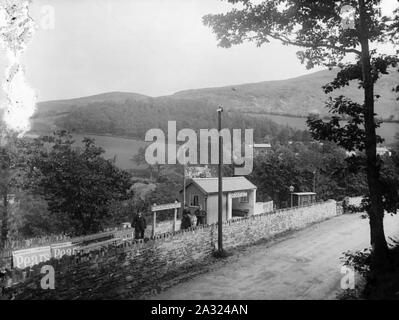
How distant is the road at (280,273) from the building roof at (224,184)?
665 cm

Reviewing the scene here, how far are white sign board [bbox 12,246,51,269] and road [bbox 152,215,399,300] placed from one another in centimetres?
519

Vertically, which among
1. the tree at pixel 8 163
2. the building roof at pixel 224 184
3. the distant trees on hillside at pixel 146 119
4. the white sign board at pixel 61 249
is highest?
the distant trees on hillside at pixel 146 119

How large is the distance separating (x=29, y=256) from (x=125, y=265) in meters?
4.45

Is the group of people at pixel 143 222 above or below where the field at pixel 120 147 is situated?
below

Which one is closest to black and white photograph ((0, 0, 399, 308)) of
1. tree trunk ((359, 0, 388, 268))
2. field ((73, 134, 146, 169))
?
tree trunk ((359, 0, 388, 268))

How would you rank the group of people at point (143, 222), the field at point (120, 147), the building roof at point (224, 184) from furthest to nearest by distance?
the field at point (120, 147), the building roof at point (224, 184), the group of people at point (143, 222)

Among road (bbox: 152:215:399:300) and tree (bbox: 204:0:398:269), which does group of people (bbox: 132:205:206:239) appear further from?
tree (bbox: 204:0:398:269)

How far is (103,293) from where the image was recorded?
10.9m

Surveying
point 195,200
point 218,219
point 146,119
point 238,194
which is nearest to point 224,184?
point 238,194

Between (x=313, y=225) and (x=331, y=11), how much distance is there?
22.6m

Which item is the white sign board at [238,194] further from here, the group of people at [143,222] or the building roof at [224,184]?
the group of people at [143,222]

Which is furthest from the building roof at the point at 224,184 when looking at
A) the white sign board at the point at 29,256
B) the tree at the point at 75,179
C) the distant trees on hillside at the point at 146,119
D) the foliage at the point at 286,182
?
the distant trees on hillside at the point at 146,119

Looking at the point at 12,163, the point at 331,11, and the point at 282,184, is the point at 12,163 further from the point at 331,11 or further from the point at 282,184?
the point at 282,184

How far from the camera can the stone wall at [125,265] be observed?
8.66m
